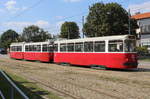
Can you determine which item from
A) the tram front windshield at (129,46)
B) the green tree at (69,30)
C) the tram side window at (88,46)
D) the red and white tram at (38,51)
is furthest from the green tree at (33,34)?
the tram front windshield at (129,46)

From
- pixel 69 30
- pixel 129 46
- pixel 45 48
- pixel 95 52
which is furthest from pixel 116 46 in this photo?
pixel 69 30

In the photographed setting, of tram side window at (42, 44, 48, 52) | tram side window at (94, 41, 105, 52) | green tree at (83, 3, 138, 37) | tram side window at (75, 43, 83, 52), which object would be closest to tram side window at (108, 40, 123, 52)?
tram side window at (94, 41, 105, 52)

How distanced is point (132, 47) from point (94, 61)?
11.5ft

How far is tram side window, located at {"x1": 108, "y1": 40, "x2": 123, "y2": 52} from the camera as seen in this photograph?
63.6ft

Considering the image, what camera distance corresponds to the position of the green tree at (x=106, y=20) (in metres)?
46.8

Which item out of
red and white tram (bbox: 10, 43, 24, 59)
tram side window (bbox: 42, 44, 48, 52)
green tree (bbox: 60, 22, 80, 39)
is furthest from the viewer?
green tree (bbox: 60, 22, 80, 39)

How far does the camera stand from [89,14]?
1939 inches

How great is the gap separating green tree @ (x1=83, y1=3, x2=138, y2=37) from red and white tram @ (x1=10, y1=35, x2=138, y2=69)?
17186mm

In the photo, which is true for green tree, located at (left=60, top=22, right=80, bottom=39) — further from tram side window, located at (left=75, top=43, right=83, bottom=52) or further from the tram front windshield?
the tram front windshield

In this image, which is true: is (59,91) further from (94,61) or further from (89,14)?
(89,14)

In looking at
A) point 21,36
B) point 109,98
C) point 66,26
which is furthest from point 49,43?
point 21,36

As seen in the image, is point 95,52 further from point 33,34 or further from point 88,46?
point 33,34

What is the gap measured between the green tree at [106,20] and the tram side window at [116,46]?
2650cm

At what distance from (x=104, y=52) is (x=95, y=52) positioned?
3.89 feet
